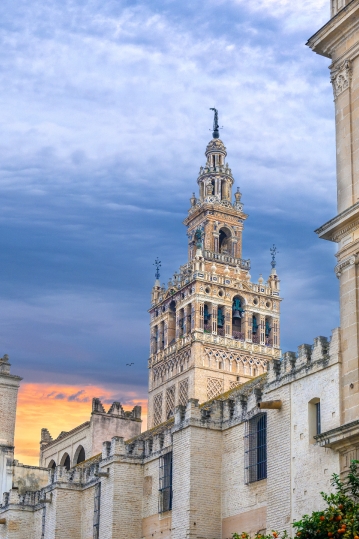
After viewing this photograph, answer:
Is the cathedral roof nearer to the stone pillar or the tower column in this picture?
the tower column

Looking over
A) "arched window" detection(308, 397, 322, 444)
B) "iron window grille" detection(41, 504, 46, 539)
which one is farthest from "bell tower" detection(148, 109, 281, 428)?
"arched window" detection(308, 397, 322, 444)

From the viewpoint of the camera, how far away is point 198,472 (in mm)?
40344

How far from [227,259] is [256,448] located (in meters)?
59.5

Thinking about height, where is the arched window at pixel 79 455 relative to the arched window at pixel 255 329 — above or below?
below

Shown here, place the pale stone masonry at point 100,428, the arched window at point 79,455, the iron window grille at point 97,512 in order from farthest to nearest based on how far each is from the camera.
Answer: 1. the arched window at point 79,455
2. the pale stone masonry at point 100,428
3. the iron window grille at point 97,512

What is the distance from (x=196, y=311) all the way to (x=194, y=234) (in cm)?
1003

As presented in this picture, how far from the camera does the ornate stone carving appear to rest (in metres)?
31.9

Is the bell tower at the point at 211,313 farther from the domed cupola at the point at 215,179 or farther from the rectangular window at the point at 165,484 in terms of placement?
the rectangular window at the point at 165,484

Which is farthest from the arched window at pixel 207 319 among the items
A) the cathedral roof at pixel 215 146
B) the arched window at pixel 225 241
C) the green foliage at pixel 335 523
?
the green foliage at pixel 335 523

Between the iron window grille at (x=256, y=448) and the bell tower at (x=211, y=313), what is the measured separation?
52580 millimetres

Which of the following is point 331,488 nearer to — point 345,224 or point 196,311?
point 345,224

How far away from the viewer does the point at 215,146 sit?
102750 mm

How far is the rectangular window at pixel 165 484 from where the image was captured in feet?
143

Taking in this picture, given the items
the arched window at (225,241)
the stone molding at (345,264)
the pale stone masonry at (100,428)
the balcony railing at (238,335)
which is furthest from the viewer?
the arched window at (225,241)
